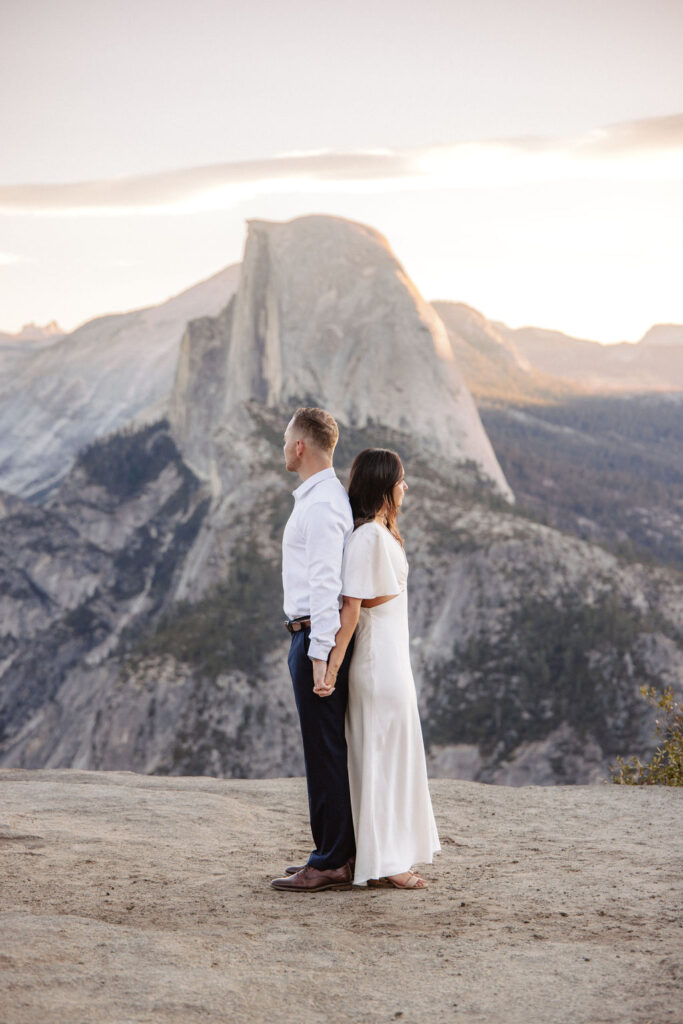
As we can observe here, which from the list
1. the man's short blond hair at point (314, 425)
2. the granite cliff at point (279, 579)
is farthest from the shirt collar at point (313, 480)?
the granite cliff at point (279, 579)

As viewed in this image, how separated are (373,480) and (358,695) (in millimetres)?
1038

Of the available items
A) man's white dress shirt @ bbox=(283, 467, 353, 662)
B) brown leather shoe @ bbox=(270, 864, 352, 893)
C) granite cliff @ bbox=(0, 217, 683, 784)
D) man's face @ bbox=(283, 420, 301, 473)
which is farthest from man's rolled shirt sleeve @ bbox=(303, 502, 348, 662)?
granite cliff @ bbox=(0, 217, 683, 784)

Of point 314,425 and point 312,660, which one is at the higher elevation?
point 314,425

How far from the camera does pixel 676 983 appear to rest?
3740 mm

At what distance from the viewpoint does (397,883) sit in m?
5.21

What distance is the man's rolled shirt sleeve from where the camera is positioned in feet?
16.0

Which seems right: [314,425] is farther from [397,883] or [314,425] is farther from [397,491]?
[397,883]

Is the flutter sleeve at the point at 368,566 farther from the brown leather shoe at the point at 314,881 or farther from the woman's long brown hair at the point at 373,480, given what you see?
the brown leather shoe at the point at 314,881

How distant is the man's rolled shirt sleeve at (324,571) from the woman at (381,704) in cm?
11

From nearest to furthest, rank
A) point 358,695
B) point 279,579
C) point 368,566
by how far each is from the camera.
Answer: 1. point 368,566
2. point 358,695
3. point 279,579

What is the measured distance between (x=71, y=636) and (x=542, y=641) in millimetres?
28516

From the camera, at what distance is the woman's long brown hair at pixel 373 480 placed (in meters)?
5.15

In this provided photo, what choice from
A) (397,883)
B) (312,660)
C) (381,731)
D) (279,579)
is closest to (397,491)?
(312,660)

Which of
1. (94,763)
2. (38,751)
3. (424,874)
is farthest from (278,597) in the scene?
(424,874)
